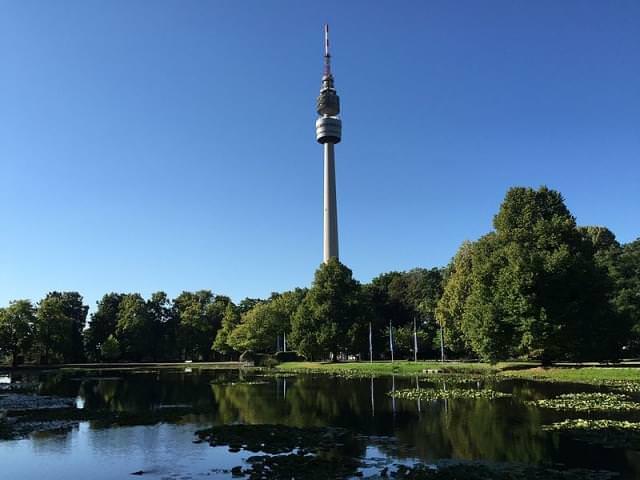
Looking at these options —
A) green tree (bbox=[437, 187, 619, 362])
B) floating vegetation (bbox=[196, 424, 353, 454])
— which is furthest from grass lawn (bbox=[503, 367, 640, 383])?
floating vegetation (bbox=[196, 424, 353, 454])

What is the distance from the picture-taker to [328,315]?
87500 mm

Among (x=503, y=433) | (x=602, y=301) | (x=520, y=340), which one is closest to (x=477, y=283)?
(x=520, y=340)

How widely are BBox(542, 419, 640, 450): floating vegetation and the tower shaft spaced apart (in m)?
102

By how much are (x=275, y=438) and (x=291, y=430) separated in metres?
1.92

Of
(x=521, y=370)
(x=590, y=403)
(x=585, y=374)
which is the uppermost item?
(x=521, y=370)

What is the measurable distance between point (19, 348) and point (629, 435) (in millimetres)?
109148

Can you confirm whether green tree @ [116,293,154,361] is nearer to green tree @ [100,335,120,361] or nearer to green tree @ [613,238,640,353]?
green tree @ [100,335,120,361]

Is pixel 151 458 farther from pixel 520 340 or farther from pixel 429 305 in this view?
pixel 429 305

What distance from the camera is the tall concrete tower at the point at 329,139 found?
127938 mm

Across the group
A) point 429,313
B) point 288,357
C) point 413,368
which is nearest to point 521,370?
point 413,368

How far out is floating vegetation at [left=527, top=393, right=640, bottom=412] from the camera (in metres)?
27.4

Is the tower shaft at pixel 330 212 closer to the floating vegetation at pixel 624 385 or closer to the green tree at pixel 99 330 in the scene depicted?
the green tree at pixel 99 330

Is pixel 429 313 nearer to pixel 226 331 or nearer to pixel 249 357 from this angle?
pixel 249 357

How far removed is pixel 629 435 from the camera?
2009 cm
